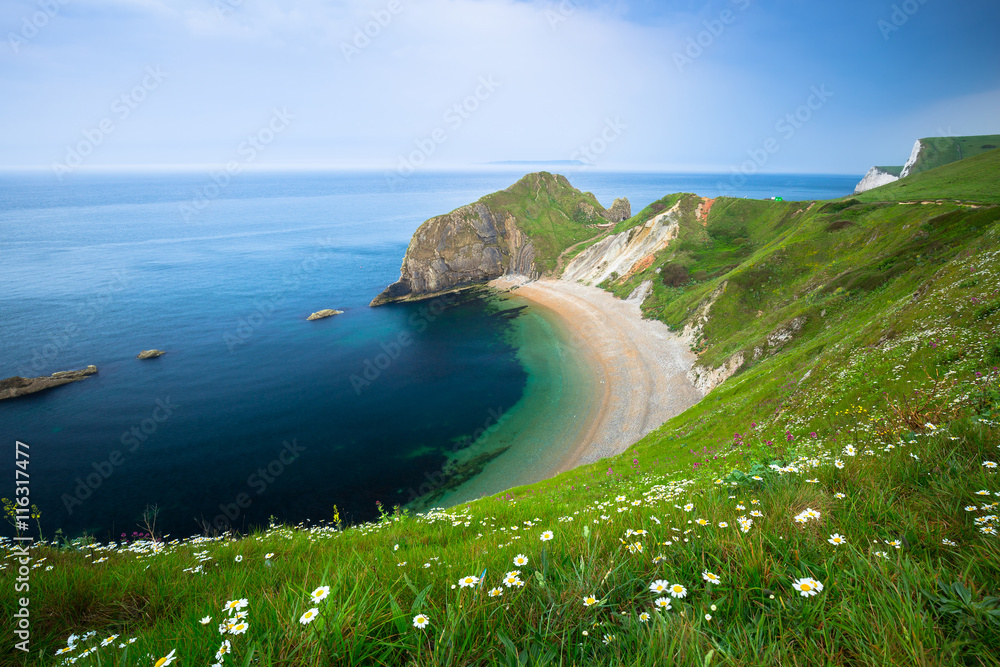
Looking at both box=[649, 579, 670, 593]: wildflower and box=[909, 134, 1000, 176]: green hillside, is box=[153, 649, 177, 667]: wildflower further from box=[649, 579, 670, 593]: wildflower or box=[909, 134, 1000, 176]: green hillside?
box=[909, 134, 1000, 176]: green hillside

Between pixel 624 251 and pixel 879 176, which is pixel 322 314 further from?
pixel 879 176

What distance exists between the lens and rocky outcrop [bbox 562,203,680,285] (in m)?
82.5

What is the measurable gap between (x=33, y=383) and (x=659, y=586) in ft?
258

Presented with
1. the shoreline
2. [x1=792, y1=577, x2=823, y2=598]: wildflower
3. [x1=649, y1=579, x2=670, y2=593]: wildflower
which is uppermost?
[x1=792, y1=577, x2=823, y2=598]: wildflower

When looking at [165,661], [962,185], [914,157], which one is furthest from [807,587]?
[914,157]

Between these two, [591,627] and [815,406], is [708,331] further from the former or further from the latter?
[591,627]

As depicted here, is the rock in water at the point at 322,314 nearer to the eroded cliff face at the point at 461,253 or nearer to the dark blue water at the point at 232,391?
the dark blue water at the point at 232,391

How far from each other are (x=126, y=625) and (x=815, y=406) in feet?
81.5

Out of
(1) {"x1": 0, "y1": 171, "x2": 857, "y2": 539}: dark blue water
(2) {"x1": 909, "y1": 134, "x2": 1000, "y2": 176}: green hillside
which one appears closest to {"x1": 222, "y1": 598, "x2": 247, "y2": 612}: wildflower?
(1) {"x1": 0, "y1": 171, "x2": 857, "y2": 539}: dark blue water

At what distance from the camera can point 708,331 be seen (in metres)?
52.5

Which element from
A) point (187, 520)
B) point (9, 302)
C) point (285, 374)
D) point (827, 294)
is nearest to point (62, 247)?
point (9, 302)

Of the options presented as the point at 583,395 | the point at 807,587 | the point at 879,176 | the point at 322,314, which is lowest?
the point at 583,395

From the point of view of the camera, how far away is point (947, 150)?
146125 millimetres

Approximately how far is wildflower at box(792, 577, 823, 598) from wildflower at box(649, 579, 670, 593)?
89 centimetres
